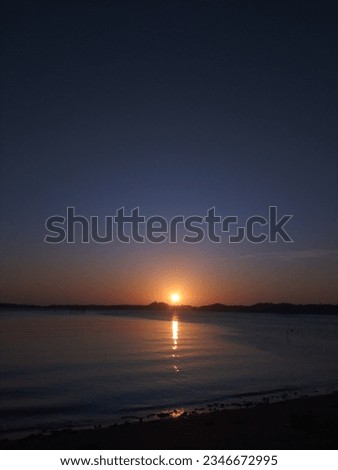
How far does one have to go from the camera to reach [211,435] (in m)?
13.7

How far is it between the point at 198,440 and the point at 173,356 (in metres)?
31.1

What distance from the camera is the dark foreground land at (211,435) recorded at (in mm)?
12602

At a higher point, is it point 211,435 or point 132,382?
point 211,435

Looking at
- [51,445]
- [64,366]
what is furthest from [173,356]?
[51,445]

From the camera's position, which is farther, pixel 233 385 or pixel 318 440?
pixel 233 385

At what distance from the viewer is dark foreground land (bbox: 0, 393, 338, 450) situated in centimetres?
1260

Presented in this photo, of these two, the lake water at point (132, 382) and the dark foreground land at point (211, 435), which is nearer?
the dark foreground land at point (211, 435)

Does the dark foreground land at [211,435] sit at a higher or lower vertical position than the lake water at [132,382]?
higher

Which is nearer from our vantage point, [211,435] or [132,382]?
[211,435]

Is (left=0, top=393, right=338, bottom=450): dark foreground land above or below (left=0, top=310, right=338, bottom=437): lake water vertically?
above

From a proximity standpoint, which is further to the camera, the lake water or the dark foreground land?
the lake water

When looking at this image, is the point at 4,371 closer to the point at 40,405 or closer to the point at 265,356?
the point at 40,405

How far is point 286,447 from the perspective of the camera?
11953mm

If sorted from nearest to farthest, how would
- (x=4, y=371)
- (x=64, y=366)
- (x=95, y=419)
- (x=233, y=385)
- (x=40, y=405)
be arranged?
1. (x=95, y=419)
2. (x=40, y=405)
3. (x=233, y=385)
4. (x=4, y=371)
5. (x=64, y=366)
